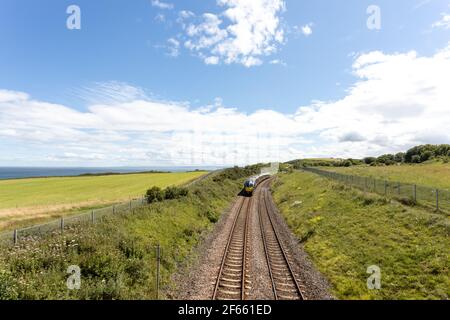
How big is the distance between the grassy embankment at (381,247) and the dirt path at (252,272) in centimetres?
88

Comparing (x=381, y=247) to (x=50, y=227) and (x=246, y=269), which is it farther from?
(x=50, y=227)

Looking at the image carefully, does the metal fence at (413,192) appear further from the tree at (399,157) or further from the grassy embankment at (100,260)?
the tree at (399,157)

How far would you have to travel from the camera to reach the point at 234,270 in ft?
48.3

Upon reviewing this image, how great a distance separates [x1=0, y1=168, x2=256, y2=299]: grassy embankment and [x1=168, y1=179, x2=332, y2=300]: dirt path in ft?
3.70

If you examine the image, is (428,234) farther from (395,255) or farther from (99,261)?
(99,261)

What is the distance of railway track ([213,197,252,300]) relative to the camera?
1211 centimetres

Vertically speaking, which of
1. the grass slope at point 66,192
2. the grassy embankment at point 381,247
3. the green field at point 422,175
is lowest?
the grass slope at point 66,192

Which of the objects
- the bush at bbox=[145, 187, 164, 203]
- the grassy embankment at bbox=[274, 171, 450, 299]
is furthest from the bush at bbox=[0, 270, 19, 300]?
the bush at bbox=[145, 187, 164, 203]

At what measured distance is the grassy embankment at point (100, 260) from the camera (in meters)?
9.68

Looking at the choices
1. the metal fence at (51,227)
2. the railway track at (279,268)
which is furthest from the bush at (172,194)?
the railway track at (279,268)

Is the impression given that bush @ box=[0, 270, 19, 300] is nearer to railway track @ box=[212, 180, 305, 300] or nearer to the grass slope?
railway track @ box=[212, 180, 305, 300]

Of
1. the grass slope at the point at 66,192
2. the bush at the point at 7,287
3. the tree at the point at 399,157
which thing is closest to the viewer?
the bush at the point at 7,287

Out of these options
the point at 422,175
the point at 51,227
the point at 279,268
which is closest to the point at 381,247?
the point at 279,268
